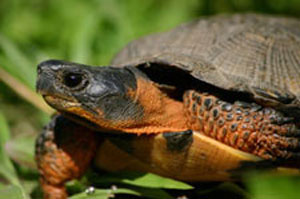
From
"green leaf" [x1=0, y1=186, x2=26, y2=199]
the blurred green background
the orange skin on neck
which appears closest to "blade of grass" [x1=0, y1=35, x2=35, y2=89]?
the blurred green background

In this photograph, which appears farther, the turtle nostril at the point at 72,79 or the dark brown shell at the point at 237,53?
the dark brown shell at the point at 237,53

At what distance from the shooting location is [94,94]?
1648 mm

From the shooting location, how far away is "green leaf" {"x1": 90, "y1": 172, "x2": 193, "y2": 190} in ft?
5.79

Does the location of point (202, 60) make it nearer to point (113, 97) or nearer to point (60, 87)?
point (113, 97)

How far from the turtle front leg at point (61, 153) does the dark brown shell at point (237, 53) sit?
1.30ft

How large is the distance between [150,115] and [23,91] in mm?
1136

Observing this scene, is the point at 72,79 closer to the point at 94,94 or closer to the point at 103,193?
the point at 94,94

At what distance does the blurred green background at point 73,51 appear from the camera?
180 centimetres

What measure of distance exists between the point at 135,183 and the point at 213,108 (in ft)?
1.49

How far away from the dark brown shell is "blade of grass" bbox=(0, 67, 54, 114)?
1.94 ft

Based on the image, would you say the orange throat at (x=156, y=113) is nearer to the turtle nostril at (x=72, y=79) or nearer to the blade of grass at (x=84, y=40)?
the turtle nostril at (x=72, y=79)

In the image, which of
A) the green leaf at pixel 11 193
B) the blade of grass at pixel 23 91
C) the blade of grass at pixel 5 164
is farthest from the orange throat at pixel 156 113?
the blade of grass at pixel 23 91

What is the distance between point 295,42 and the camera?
80.0 inches

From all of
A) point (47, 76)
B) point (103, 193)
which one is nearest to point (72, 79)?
point (47, 76)
